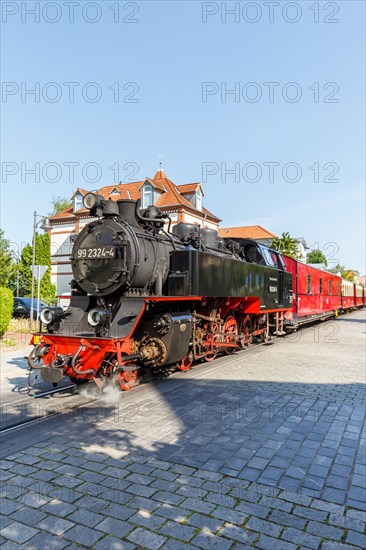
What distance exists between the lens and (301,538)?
2.74m

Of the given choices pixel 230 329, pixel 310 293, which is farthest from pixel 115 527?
pixel 310 293

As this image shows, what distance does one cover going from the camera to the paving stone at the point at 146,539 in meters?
2.65

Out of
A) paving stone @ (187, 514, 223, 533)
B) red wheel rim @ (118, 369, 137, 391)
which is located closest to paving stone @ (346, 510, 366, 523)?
paving stone @ (187, 514, 223, 533)

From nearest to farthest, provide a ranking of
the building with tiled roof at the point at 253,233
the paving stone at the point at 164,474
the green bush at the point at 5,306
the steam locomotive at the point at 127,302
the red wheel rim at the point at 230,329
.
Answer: the paving stone at the point at 164,474 → the steam locomotive at the point at 127,302 → the red wheel rim at the point at 230,329 → the green bush at the point at 5,306 → the building with tiled roof at the point at 253,233

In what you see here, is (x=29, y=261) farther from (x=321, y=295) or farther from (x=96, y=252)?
(x=96, y=252)

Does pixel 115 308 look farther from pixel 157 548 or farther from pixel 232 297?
pixel 157 548

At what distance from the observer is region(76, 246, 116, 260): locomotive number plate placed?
6.36 meters

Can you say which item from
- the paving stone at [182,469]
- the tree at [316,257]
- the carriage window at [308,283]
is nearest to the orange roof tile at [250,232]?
the carriage window at [308,283]

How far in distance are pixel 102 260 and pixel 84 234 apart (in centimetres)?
74

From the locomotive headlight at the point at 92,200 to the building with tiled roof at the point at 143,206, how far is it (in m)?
21.0

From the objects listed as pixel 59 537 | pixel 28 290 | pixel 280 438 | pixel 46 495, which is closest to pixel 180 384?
pixel 280 438

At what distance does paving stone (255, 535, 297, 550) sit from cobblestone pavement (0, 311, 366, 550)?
0.4 inches

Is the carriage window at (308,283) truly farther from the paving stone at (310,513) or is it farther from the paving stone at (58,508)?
the paving stone at (58,508)

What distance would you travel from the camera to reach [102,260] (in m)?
6.52
